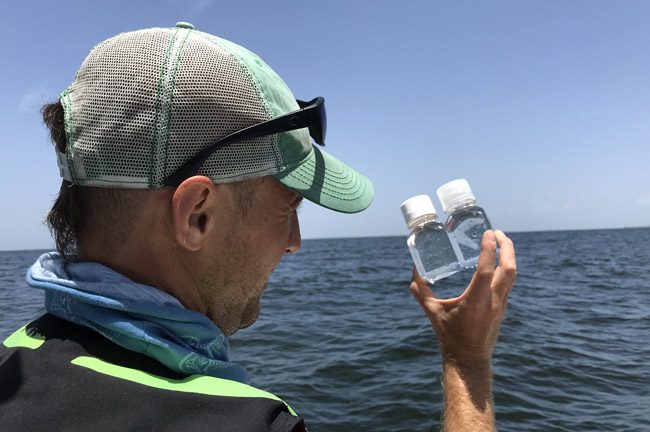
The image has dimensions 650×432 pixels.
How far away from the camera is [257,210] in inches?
57.2

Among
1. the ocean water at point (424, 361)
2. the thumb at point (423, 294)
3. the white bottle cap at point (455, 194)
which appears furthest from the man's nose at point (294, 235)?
the ocean water at point (424, 361)

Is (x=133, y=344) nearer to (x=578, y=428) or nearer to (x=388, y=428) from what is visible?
(x=388, y=428)

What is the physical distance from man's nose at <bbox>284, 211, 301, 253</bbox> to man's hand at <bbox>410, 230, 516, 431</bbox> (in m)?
0.67

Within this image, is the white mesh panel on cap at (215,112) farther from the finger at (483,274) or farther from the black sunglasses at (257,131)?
the finger at (483,274)

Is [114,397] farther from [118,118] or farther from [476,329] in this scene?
[476,329]

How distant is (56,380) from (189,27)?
1.09 metres

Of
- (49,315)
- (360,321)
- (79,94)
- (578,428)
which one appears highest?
(79,94)

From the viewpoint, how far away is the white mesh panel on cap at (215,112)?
1.27m

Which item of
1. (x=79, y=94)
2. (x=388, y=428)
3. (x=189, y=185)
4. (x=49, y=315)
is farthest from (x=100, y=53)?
(x=388, y=428)

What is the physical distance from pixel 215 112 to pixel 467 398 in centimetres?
138

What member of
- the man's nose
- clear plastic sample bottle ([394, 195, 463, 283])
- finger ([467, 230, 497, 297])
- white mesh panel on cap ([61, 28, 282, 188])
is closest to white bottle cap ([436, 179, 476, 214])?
clear plastic sample bottle ([394, 195, 463, 283])

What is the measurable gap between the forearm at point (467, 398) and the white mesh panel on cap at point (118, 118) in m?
1.37

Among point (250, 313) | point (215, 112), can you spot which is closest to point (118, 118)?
point (215, 112)

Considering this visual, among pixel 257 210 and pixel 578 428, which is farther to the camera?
pixel 578 428
